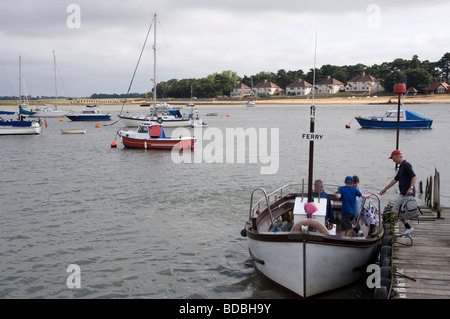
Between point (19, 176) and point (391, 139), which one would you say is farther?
point (391, 139)

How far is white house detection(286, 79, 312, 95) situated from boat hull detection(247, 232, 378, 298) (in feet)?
578

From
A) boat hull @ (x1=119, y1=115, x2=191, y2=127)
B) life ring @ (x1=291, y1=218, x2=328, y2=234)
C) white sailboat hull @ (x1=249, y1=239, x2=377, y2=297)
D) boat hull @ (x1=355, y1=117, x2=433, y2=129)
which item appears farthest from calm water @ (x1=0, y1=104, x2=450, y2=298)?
boat hull @ (x1=119, y1=115, x2=191, y2=127)

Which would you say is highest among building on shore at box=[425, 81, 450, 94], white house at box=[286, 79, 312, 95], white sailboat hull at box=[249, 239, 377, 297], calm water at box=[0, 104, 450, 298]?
white house at box=[286, 79, 312, 95]

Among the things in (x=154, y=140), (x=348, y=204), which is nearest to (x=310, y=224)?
(x=348, y=204)

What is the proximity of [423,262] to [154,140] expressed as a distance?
3038 centimetres

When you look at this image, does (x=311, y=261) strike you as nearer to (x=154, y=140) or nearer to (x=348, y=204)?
(x=348, y=204)

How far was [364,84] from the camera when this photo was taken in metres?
172

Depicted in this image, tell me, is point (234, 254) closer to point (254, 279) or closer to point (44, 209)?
point (254, 279)

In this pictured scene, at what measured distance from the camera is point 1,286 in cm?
1154

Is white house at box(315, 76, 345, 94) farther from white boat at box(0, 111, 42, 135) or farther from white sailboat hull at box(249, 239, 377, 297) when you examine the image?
white sailboat hull at box(249, 239, 377, 297)

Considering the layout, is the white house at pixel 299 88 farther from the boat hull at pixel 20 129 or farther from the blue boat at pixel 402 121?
the boat hull at pixel 20 129

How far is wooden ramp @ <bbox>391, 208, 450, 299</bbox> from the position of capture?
847cm
